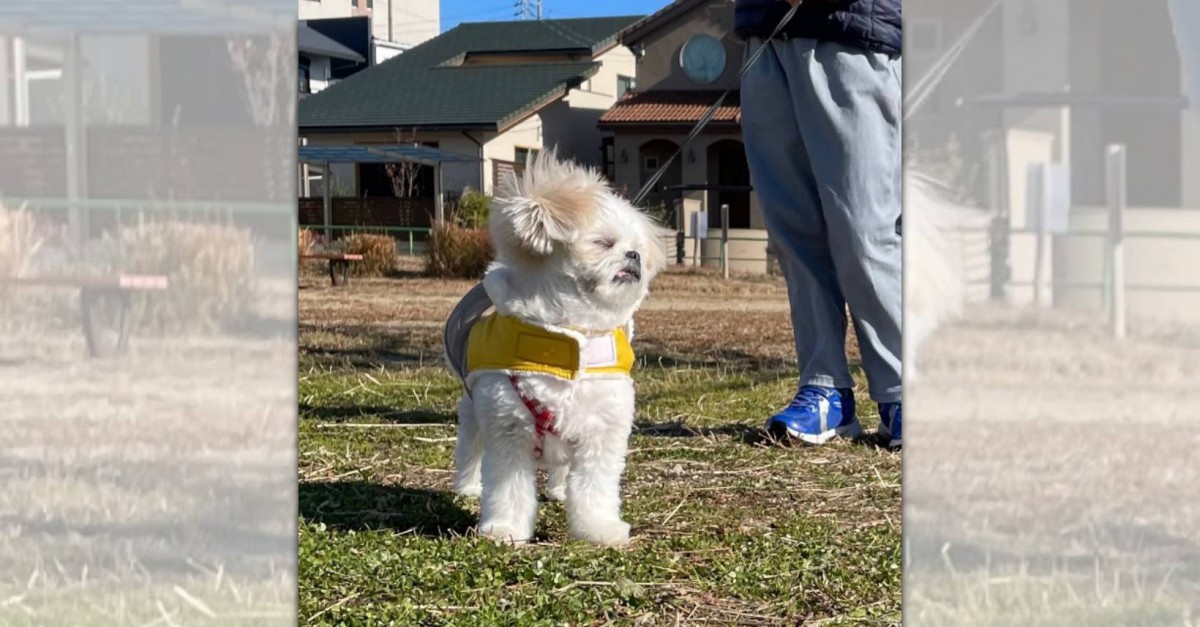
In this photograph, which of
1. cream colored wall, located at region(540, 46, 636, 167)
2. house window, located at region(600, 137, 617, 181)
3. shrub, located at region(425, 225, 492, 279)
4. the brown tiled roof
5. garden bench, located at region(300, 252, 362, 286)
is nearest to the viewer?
garden bench, located at region(300, 252, 362, 286)

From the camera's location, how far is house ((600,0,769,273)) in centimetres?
2323

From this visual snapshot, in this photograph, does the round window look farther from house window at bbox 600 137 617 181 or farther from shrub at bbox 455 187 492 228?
shrub at bbox 455 187 492 228

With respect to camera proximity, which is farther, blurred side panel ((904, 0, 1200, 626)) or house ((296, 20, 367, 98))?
house ((296, 20, 367, 98))

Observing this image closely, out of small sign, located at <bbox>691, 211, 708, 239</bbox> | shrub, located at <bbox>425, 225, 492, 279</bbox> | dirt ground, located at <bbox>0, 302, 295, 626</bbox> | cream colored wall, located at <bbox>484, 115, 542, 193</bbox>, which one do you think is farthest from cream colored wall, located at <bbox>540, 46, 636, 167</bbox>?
dirt ground, located at <bbox>0, 302, 295, 626</bbox>

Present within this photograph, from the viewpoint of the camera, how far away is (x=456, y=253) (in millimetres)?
16297

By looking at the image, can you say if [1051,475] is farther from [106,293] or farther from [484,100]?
[484,100]

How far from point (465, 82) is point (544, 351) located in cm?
2633

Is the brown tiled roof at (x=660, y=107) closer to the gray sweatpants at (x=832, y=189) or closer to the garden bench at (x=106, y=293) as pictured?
the gray sweatpants at (x=832, y=189)

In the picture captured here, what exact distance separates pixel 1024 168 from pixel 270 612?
2.66ft

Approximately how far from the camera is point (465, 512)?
3010 millimetres

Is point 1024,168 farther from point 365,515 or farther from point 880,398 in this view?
point 880,398

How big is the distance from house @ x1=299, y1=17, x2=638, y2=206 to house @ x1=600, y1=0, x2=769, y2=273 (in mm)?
1478

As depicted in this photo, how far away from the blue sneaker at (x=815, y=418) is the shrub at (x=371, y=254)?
1292 cm

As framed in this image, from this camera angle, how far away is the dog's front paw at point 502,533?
8.71 feet
